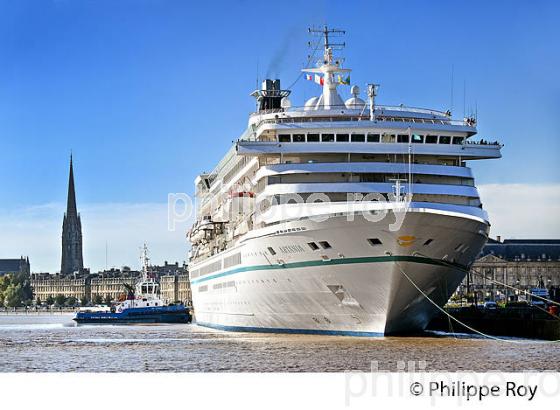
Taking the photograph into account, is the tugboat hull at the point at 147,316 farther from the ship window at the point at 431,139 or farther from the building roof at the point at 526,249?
the building roof at the point at 526,249

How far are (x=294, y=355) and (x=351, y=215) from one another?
4.71 m

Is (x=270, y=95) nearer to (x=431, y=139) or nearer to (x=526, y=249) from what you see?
(x=431, y=139)

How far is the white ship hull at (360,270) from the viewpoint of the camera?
101ft

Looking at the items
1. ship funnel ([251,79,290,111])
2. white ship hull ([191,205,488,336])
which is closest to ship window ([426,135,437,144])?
white ship hull ([191,205,488,336])

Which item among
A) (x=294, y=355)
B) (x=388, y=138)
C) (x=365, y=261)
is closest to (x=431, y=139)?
(x=388, y=138)

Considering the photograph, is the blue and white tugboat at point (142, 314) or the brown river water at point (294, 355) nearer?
the brown river water at point (294, 355)

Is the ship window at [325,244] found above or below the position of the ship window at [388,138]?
below

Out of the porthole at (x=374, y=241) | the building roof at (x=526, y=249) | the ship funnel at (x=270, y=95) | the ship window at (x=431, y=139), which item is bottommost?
the porthole at (x=374, y=241)

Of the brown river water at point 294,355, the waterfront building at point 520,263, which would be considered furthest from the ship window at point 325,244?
the waterfront building at point 520,263

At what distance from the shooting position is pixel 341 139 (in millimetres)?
35156

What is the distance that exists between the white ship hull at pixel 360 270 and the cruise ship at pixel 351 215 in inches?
1.6

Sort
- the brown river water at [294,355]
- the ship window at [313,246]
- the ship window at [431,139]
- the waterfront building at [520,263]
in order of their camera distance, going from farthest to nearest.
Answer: the waterfront building at [520,263], the ship window at [431,139], the ship window at [313,246], the brown river water at [294,355]
